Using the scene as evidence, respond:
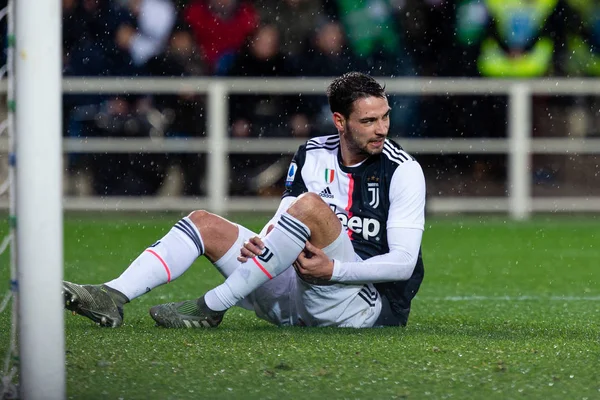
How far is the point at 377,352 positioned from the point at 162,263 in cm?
108

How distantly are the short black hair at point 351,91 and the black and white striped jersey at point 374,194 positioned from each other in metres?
0.22

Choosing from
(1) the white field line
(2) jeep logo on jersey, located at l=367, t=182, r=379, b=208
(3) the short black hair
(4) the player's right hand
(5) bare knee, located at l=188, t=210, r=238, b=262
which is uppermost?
(3) the short black hair

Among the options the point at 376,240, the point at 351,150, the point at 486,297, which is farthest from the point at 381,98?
the point at 486,297

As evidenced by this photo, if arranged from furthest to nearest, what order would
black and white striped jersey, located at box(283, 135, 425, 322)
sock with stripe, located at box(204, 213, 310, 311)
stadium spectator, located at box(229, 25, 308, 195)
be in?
stadium spectator, located at box(229, 25, 308, 195), black and white striped jersey, located at box(283, 135, 425, 322), sock with stripe, located at box(204, 213, 310, 311)

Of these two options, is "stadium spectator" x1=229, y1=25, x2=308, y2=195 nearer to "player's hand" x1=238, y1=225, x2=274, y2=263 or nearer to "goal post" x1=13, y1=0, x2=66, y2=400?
"player's hand" x1=238, y1=225, x2=274, y2=263

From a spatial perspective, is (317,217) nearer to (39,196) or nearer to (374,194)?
(374,194)

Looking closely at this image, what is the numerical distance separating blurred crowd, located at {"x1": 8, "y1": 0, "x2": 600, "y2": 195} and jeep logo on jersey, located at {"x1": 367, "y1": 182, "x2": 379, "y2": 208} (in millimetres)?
7011

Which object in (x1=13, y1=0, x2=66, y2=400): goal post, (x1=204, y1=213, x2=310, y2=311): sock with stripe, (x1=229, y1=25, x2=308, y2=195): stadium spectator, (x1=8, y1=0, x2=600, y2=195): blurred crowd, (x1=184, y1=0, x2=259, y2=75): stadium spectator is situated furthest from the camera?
(x1=229, y1=25, x2=308, y2=195): stadium spectator

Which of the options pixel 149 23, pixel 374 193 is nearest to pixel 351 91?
pixel 374 193

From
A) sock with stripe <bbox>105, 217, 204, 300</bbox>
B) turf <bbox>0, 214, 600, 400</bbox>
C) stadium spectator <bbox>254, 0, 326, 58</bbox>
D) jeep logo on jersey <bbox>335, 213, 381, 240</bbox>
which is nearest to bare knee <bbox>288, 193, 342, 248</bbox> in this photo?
jeep logo on jersey <bbox>335, 213, 381, 240</bbox>

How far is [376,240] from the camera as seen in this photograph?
17.7ft

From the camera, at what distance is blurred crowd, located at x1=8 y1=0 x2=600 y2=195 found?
1229cm

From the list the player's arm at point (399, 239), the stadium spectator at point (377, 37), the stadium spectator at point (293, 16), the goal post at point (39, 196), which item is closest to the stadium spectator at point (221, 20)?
the stadium spectator at point (293, 16)

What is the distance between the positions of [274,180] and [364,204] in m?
7.57
